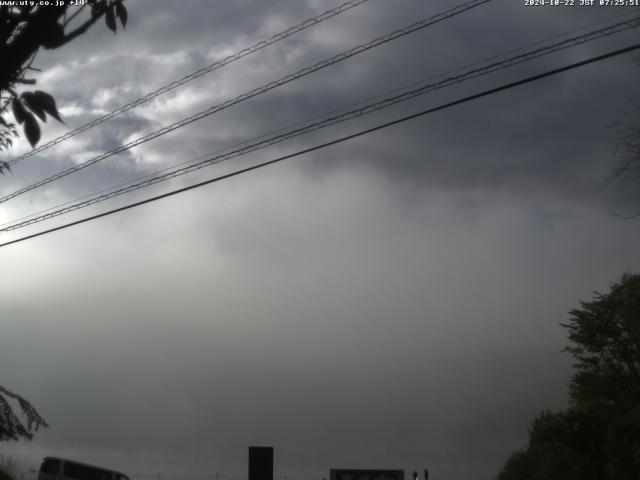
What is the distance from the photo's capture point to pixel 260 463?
18000mm

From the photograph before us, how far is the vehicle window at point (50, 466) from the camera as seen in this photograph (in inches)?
1735

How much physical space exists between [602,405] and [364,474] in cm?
1709

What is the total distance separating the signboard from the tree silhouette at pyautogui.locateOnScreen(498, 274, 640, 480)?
14.0 meters

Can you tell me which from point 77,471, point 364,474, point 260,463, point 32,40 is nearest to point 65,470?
point 77,471

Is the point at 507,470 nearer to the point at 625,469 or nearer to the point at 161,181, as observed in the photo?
the point at 625,469

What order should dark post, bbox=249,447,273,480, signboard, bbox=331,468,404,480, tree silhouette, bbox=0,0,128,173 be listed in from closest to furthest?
1. tree silhouette, bbox=0,0,128,173
2. dark post, bbox=249,447,273,480
3. signboard, bbox=331,468,404,480

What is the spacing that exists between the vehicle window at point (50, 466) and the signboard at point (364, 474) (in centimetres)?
1677

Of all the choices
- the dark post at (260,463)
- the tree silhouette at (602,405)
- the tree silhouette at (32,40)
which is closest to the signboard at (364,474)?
the tree silhouette at (602,405)

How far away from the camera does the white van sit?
43.8m

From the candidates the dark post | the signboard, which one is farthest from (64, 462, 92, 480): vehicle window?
the dark post

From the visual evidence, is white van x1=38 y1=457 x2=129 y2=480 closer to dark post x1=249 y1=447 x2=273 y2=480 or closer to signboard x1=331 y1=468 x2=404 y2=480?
signboard x1=331 y1=468 x2=404 y2=480

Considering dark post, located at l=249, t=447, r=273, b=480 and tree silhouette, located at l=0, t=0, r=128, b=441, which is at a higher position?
tree silhouette, located at l=0, t=0, r=128, b=441

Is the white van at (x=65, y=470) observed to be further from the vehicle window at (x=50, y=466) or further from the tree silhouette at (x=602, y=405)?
the tree silhouette at (x=602, y=405)

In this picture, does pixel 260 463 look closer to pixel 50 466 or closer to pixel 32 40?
pixel 32 40
